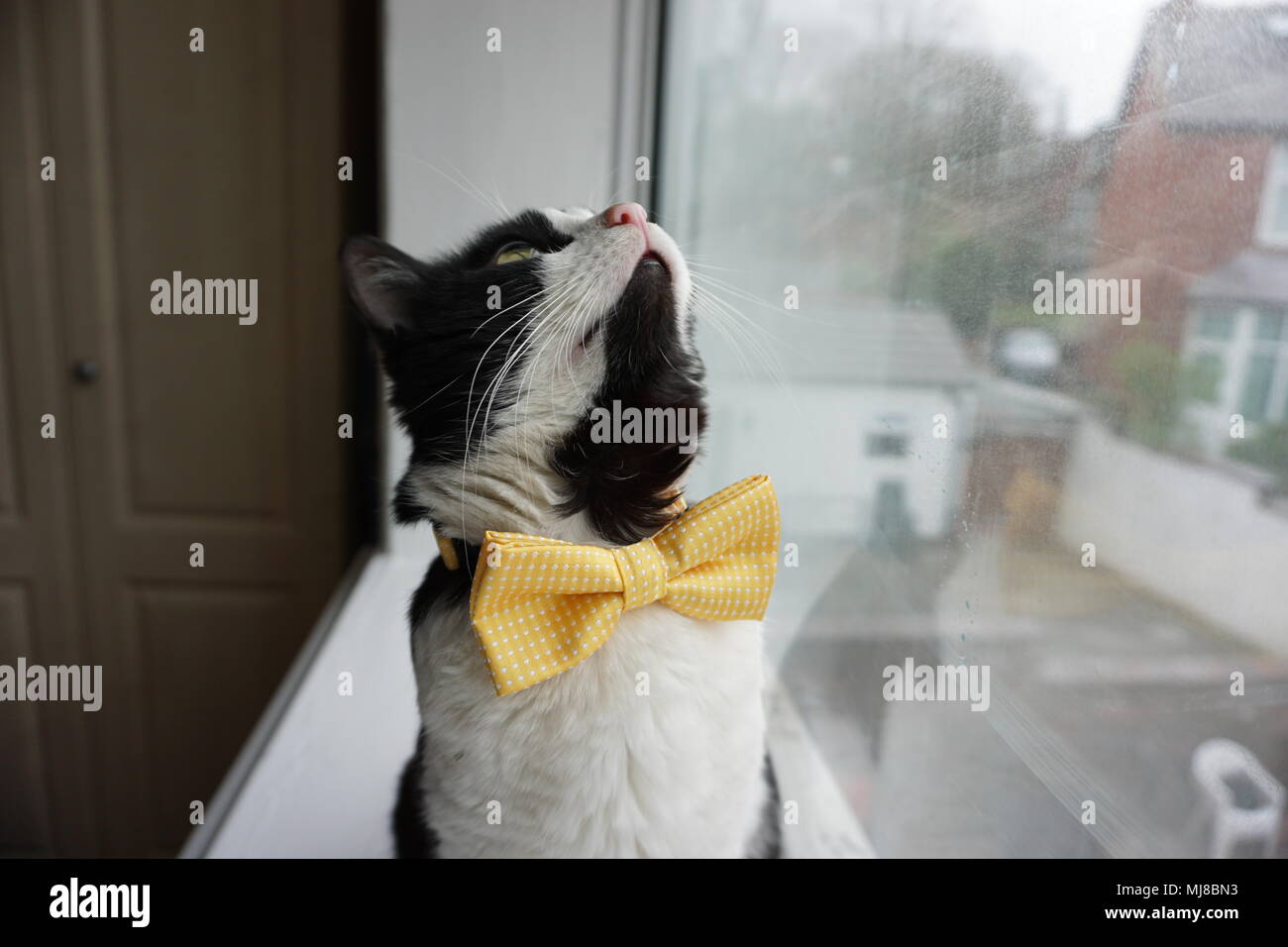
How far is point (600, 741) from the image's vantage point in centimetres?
41

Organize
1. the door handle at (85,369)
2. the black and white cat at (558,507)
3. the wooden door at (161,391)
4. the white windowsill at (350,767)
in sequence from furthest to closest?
the door handle at (85,369) < the wooden door at (161,391) < the white windowsill at (350,767) < the black and white cat at (558,507)

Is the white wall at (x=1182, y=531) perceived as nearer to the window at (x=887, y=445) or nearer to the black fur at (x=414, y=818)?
the window at (x=887, y=445)

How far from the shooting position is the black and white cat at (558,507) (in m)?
0.40

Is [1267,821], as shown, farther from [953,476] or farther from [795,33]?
[795,33]

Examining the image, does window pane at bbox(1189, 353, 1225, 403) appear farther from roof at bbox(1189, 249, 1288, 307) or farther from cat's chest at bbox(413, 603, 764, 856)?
cat's chest at bbox(413, 603, 764, 856)

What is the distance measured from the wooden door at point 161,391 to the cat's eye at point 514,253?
397mm

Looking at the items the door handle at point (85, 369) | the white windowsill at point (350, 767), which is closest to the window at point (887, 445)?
the white windowsill at point (350, 767)

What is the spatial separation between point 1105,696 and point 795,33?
0.48 meters

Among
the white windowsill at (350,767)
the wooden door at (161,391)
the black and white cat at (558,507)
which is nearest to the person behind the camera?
the black and white cat at (558,507)

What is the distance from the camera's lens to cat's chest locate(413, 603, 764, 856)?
41 cm

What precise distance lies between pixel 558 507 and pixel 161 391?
0.83 m

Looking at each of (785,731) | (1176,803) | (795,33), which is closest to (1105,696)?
(1176,803)

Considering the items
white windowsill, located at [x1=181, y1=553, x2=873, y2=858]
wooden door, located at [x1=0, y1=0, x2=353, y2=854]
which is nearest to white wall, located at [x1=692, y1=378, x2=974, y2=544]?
white windowsill, located at [x1=181, y1=553, x2=873, y2=858]

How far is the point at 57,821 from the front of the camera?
0.87 meters
